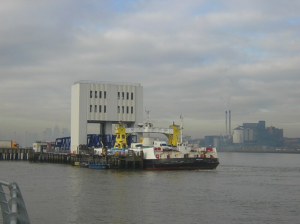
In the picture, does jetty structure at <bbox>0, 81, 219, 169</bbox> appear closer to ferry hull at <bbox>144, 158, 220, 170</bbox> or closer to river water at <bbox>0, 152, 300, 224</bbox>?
ferry hull at <bbox>144, 158, 220, 170</bbox>

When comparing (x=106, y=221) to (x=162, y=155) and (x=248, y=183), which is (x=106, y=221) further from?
(x=162, y=155)

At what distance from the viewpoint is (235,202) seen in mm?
34469

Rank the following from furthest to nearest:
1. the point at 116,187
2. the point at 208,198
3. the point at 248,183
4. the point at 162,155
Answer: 1. the point at 162,155
2. the point at 248,183
3. the point at 116,187
4. the point at 208,198

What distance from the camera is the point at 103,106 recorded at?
292ft

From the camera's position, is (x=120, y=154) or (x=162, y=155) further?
(x=120, y=154)

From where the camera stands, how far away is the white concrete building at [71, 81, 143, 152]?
86.9 meters

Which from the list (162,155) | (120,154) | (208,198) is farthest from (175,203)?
(120,154)

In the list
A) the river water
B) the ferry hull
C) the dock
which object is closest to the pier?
the dock

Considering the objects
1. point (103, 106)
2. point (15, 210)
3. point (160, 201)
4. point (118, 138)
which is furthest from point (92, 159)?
point (15, 210)

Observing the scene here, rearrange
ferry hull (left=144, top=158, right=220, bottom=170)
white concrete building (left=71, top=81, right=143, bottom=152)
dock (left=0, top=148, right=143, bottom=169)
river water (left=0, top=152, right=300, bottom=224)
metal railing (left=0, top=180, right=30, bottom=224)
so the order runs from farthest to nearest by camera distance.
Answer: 1. white concrete building (left=71, top=81, right=143, bottom=152)
2. dock (left=0, top=148, right=143, bottom=169)
3. ferry hull (left=144, top=158, right=220, bottom=170)
4. river water (left=0, top=152, right=300, bottom=224)
5. metal railing (left=0, top=180, right=30, bottom=224)

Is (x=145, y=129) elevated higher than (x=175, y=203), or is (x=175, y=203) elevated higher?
(x=145, y=129)

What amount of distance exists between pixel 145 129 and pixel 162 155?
11222 millimetres

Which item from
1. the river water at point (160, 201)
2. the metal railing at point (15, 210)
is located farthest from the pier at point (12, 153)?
the metal railing at point (15, 210)

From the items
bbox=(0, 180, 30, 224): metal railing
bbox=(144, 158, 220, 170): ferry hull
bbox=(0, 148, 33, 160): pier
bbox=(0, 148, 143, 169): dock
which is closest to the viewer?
bbox=(0, 180, 30, 224): metal railing
